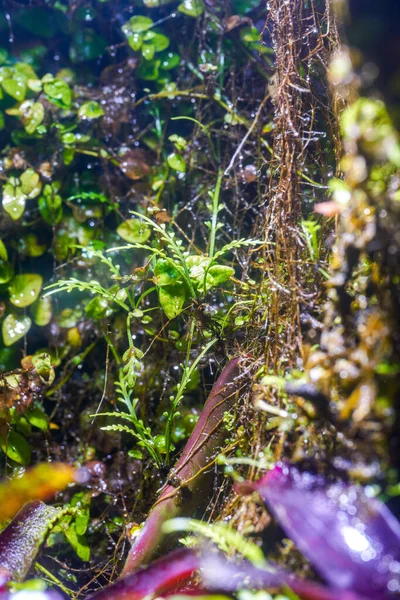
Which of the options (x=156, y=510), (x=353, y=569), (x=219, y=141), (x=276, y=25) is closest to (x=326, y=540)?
(x=353, y=569)

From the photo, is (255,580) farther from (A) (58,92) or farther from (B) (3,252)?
(A) (58,92)

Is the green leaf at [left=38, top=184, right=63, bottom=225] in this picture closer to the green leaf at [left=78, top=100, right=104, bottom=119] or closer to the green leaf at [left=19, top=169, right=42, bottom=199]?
the green leaf at [left=19, top=169, right=42, bottom=199]

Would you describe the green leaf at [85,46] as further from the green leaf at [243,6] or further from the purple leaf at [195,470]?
the purple leaf at [195,470]

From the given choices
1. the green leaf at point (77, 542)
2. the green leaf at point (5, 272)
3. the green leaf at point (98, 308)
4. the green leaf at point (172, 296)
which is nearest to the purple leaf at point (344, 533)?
the green leaf at point (172, 296)

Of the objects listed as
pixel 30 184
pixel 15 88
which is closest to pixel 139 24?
pixel 15 88

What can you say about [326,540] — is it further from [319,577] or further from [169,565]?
[169,565]
